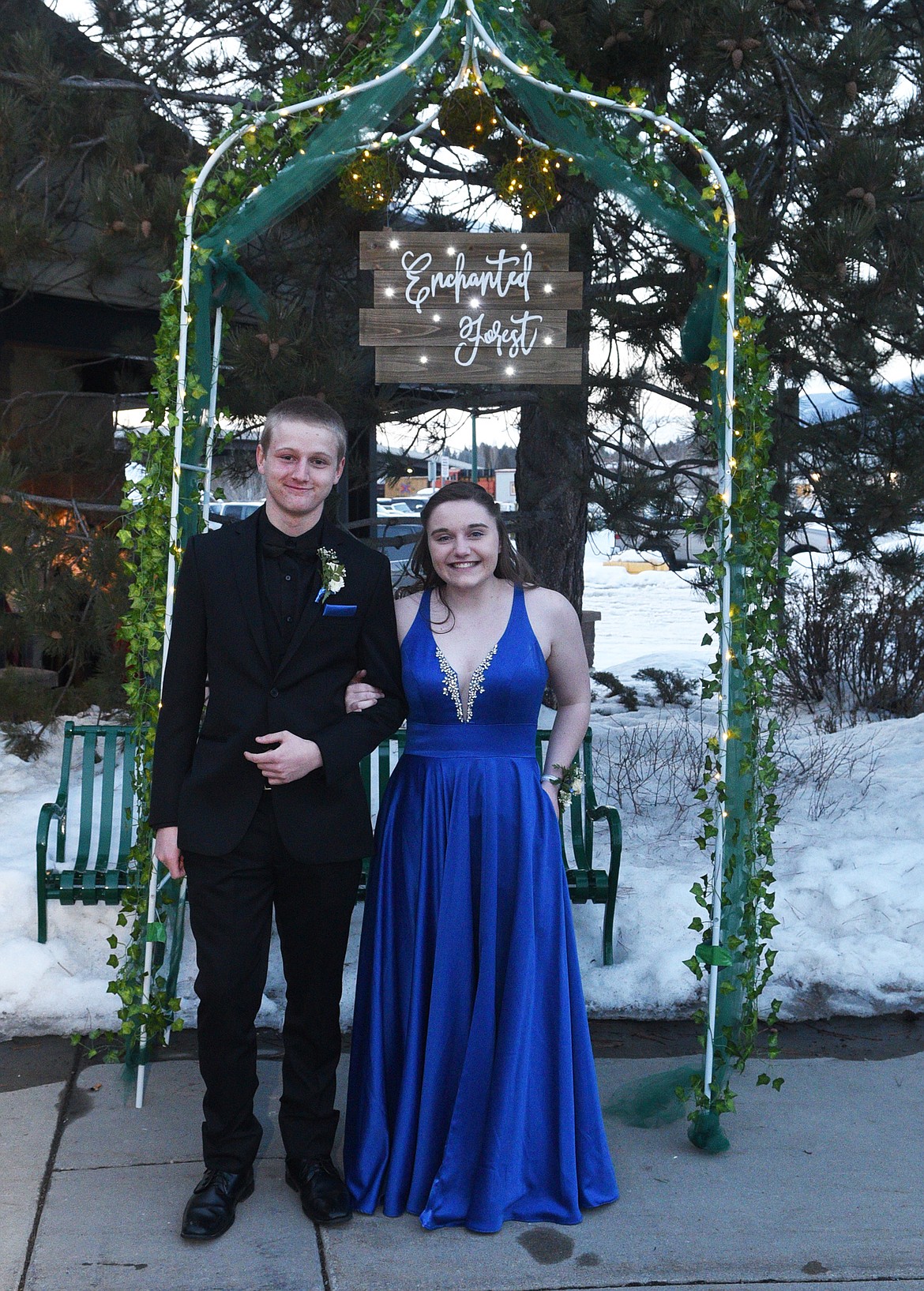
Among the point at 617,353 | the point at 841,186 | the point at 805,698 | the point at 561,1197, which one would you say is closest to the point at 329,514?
the point at 617,353

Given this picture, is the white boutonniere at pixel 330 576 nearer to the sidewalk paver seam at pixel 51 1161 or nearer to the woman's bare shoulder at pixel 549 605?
the woman's bare shoulder at pixel 549 605

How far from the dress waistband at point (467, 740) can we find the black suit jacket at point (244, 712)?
0.61 feet

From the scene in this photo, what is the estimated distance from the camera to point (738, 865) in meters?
3.46

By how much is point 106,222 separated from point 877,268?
3.17 metres

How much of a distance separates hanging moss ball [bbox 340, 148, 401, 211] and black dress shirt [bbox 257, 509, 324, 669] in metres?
1.68

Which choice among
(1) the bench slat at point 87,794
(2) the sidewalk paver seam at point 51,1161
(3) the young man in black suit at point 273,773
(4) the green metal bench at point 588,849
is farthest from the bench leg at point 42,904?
(3) the young man in black suit at point 273,773

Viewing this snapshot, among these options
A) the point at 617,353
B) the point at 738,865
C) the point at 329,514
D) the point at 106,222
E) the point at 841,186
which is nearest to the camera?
the point at 738,865

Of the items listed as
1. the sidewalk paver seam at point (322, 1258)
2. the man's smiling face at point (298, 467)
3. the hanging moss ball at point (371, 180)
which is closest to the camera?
the sidewalk paver seam at point (322, 1258)

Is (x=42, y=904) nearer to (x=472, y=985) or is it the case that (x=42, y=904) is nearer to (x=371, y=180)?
(x=472, y=985)

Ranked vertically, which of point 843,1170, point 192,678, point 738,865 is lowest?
point 843,1170

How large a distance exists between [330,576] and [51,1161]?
1.81m

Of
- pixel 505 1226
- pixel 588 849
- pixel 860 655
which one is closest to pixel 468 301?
pixel 588 849

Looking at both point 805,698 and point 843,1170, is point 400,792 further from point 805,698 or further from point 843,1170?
point 805,698

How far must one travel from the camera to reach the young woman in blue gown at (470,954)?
3.04 metres
